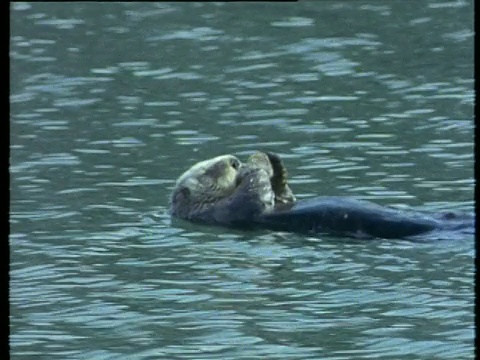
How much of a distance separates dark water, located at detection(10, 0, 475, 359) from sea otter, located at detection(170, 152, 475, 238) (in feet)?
0.51

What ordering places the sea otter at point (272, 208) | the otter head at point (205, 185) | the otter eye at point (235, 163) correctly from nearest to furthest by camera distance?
1. the sea otter at point (272, 208)
2. the otter head at point (205, 185)
3. the otter eye at point (235, 163)

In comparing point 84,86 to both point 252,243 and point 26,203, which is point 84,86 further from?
point 252,243

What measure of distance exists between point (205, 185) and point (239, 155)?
1500 millimetres

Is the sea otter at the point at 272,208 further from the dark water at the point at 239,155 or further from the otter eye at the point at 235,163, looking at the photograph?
the dark water at the point at 239,155

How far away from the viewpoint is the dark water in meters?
7.37

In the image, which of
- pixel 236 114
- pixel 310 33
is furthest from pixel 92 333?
pixel 310 33

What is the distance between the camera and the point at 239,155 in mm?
11594

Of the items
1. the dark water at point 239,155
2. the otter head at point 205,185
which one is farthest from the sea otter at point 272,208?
the dark water at point 239,155

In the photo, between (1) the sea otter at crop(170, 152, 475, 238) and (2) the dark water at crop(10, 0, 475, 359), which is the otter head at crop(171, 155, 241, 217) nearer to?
(1) the sea otter at crop(170, 152, 475, 238)

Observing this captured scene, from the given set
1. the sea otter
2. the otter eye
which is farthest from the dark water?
the otter eye

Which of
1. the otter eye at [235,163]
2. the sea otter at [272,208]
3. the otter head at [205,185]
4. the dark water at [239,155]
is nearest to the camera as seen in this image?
the dark water at [239,155]

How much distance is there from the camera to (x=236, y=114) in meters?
12.7

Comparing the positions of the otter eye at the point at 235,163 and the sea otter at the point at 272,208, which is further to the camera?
the otter eye at the point at 235,163

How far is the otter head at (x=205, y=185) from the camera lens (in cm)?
999
